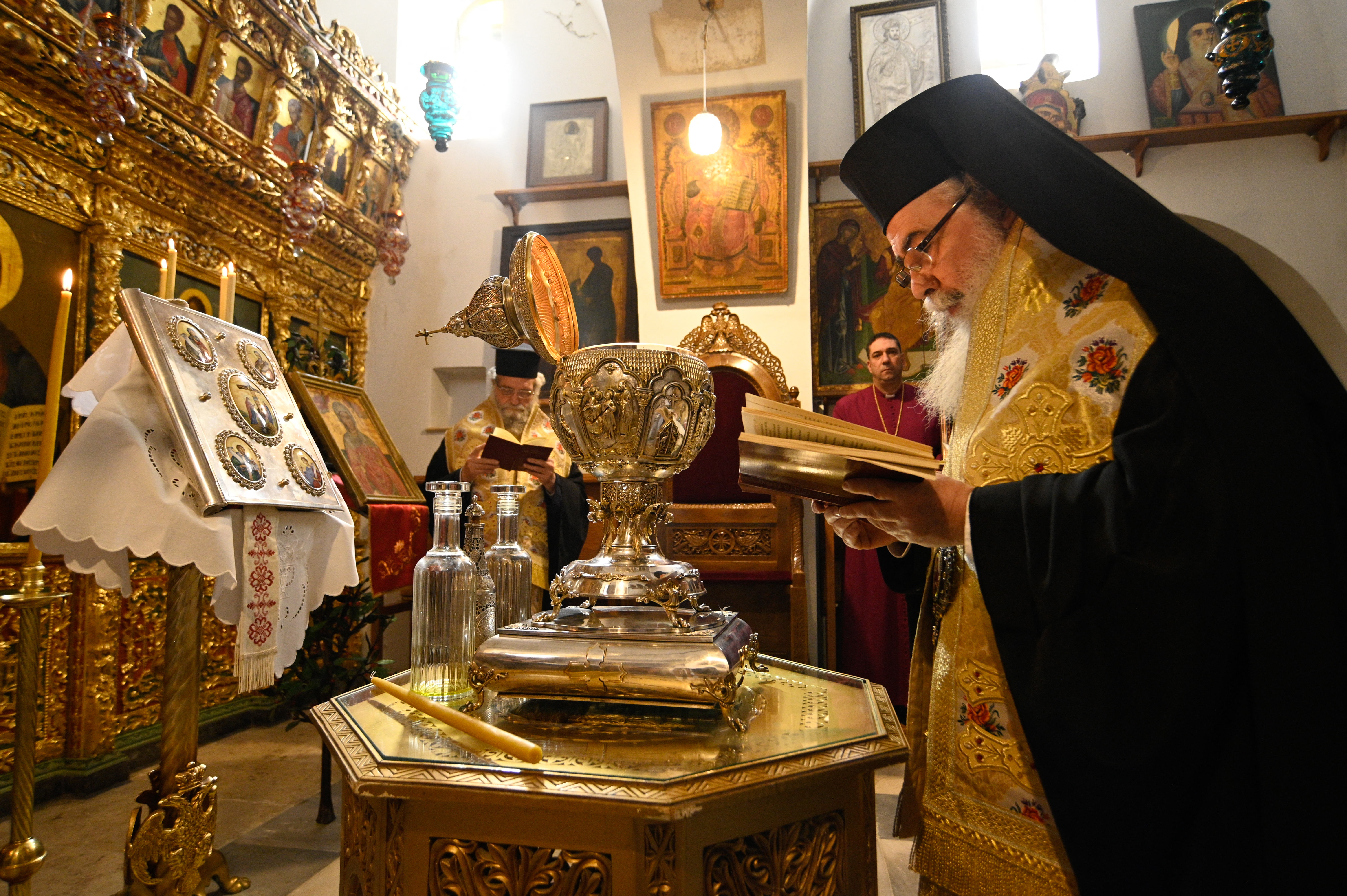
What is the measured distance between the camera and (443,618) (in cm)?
138

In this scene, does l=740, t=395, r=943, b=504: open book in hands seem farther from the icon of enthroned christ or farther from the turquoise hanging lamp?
the turquoise hanging lamp

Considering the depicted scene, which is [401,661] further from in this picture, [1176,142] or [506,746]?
[1176,142]

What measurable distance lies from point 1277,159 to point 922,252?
Result: 16.9ft

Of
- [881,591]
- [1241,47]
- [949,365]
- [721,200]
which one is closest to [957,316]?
[949,365]

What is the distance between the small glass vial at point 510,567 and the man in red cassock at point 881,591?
2.71 metres

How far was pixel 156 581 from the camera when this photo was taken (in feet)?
13.1

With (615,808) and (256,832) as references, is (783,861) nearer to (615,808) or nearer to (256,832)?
(615,808)

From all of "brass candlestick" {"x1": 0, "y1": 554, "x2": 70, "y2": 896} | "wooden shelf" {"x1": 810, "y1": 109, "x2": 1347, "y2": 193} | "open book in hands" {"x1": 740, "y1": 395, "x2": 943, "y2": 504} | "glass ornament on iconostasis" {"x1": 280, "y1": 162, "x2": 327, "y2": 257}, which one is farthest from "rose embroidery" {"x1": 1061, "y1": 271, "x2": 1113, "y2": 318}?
"glass ornament on iconostasis" {"x1": 280, "y1": 162, "x2": 327, "y2": 257}

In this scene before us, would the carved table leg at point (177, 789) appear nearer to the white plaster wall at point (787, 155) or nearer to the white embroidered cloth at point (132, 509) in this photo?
the white embroidered cloth at point (132, 509)

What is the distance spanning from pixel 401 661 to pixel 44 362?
3.05 metres

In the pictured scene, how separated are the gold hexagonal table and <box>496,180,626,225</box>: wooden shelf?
511 cm

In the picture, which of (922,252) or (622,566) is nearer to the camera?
(622,566)

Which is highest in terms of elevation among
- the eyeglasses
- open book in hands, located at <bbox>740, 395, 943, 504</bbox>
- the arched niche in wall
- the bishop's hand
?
the arched niche in wall

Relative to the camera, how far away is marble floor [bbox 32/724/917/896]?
8.25ft
